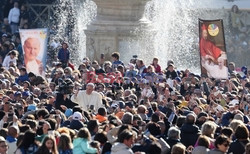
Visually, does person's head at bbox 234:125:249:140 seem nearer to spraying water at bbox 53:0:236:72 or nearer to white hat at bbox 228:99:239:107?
white hat at bbox 228:99:239:107

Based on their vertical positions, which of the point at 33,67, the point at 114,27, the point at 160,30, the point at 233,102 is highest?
the point at 114,27

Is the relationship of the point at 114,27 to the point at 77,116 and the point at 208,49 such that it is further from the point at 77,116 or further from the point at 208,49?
the point at 77,116

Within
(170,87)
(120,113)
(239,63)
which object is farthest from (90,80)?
(239,63)

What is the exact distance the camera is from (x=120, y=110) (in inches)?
834

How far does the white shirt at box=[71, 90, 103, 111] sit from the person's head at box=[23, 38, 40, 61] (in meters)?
3.36

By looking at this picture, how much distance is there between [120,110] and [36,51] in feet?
17.2

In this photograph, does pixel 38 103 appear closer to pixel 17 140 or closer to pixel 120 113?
pixel 120 113

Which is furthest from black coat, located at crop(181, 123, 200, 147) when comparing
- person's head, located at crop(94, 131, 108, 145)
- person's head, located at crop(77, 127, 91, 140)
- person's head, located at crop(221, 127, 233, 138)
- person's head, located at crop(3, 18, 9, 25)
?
person's head, located at crop(3, 18, 9, 25)

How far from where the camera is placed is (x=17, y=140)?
54.3 feet

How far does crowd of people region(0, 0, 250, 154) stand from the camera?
53.7 feet

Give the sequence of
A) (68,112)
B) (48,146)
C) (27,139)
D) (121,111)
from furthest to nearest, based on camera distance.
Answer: (121,111), (68,112), (27,139), (48,146)

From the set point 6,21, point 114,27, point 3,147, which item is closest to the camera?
point 3,147

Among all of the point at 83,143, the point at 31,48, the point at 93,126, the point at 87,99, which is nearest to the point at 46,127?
the point at 93,126

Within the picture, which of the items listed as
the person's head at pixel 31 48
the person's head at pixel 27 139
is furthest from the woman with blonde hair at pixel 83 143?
the person's head at pixel 31 48
